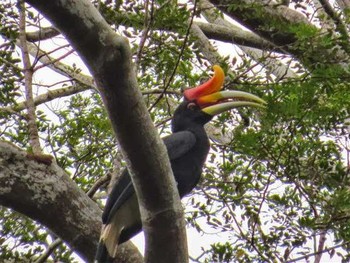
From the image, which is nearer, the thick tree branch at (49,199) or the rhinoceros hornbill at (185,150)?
the thick tree branch at (49,199)

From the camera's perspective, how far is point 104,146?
5.66 meters

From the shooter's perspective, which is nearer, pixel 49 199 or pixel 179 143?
pixel 49 199

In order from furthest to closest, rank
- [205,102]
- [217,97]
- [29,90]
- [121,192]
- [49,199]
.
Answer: [205,102] → [217,97] → [29,90] → [121,192] → [49,199]

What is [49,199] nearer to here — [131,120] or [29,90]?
[131,120]

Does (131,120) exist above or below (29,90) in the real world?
below

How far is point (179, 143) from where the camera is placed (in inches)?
188

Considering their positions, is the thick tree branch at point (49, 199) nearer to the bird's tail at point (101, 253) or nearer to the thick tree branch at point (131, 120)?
the bird's tail at point (101, 253)

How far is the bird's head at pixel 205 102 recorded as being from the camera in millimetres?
4738

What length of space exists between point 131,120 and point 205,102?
7.16ft

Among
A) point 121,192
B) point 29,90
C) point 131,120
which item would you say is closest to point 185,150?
point 121,192

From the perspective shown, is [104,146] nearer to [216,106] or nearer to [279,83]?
[216,106]

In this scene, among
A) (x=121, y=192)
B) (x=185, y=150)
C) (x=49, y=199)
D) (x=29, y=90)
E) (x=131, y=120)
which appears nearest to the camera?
(x=131, y=120)

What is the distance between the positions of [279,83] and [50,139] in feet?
5.23

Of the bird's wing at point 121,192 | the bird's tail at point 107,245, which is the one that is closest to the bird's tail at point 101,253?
the bird's tail at point 107,245
